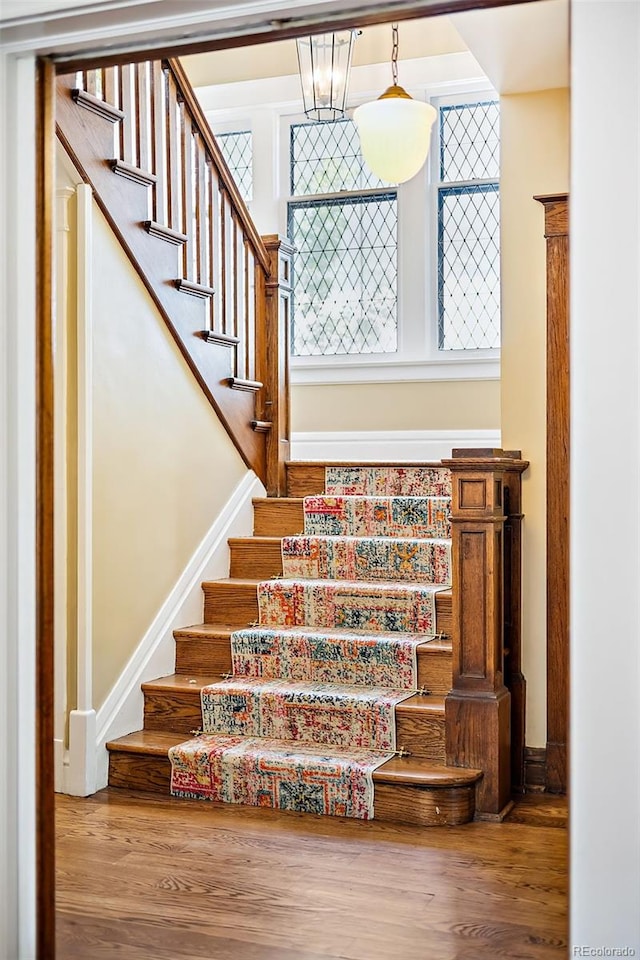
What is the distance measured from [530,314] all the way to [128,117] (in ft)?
5.49

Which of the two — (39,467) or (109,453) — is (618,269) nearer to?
(39,467)

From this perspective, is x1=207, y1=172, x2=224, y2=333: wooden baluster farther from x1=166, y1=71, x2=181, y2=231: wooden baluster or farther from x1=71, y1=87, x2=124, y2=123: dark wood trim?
x1=71, y1=87, x2=124, y2=123: dark wood trim

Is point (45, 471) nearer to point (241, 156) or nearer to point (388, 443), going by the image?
point (388, 443)

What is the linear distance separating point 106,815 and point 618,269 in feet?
8.21

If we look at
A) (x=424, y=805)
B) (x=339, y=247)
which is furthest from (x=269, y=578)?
(x=339, y=247)

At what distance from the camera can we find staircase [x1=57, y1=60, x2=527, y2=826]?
133 inches

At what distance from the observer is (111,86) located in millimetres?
3688

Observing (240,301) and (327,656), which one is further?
(240,301)

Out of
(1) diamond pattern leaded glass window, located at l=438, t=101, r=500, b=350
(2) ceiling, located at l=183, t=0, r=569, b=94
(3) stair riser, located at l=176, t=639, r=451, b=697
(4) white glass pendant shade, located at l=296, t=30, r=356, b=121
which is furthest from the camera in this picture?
(1) diamond pattern leaded glass window, located at l=438, t=101, r=500, b=350

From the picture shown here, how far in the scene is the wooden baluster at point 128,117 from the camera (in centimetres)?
378

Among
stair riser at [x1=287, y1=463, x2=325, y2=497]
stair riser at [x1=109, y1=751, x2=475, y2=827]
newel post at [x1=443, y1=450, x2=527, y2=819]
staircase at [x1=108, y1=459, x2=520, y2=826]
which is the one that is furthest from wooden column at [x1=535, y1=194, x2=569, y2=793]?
Result: stair riser at [x1=287, y1=463, x2=325, y2=497]

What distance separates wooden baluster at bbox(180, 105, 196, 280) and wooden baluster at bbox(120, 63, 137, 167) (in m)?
0.43

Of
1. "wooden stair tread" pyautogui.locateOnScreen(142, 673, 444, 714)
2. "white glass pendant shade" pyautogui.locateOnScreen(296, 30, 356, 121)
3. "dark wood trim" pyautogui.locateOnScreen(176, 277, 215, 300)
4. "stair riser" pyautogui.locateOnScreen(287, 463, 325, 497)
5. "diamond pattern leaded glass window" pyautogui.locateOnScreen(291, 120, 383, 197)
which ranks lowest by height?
"wooden stair tread" pyautogui.locateOnScreen(142, 673, 444, 714)

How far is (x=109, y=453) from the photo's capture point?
12.0 feet
